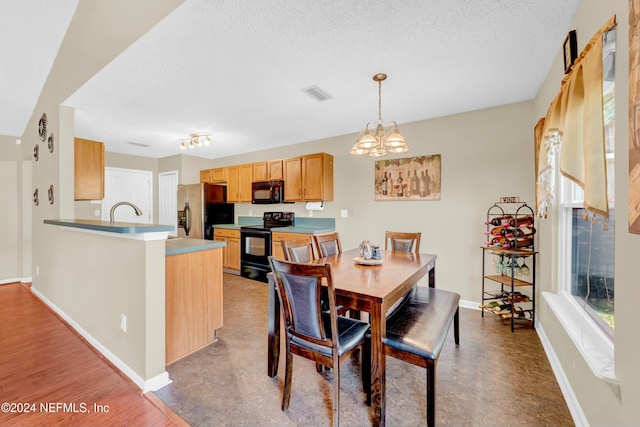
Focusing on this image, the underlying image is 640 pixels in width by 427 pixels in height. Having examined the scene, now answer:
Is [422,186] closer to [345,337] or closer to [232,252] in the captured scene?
[345,337]

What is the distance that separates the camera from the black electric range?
176 inches

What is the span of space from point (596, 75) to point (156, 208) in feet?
23.1

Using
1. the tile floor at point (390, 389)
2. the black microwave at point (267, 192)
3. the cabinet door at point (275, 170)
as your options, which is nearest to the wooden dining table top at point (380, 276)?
the tile floor at point (390, 389)

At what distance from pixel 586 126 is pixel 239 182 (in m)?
4.94

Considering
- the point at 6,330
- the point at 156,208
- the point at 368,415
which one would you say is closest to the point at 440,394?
the point at 368,415

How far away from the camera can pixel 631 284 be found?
1.03 m

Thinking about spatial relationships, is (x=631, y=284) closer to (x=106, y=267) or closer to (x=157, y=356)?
(x=157, y=356)

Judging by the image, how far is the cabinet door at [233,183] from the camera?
17.5 feet

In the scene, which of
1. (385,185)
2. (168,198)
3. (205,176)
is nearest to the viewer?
(385,185)

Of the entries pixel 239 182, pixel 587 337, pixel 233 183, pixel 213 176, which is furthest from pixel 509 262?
pixel 213 176

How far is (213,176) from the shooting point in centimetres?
573

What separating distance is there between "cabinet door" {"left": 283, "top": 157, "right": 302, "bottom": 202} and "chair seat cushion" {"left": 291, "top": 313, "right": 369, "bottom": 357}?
9.53 ft

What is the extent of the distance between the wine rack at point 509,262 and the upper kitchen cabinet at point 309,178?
223cm

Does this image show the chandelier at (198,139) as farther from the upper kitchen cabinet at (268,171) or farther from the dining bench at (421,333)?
the dining bench at (421,333)
